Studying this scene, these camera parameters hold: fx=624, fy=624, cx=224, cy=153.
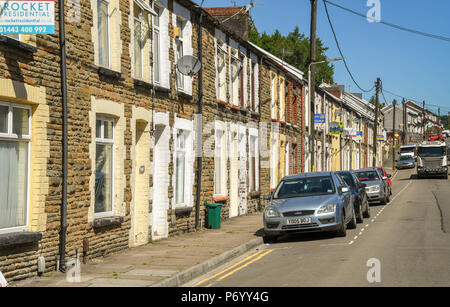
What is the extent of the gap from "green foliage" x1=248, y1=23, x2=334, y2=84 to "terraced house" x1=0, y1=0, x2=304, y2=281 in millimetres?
38801

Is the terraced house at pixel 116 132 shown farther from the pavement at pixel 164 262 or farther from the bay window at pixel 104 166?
the pavement at pixel 164 262

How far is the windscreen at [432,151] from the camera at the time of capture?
51.6m

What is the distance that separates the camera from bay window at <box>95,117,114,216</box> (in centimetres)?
1307

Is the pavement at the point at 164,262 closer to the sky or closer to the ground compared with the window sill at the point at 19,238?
closer to the ground

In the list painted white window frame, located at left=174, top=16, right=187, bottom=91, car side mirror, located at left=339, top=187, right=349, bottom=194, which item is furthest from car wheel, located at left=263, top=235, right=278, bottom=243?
painted white window frame, located at left=174, top=16, right=187, bottom=91

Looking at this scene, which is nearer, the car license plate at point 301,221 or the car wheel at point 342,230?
the car license plate at point 301,221

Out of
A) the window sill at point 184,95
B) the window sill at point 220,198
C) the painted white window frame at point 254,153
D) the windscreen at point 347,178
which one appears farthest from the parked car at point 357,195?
the window sill at point 184,95

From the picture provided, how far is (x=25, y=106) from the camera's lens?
34.3ft

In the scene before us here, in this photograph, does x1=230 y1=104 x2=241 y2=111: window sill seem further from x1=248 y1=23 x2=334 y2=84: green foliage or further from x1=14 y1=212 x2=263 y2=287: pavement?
x1=248 y1=23 x2=334 y2=84: green foliage

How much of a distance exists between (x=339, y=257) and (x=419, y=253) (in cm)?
167

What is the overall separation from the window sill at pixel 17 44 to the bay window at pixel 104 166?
305 cm

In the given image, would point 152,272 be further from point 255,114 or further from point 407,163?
point 407,163

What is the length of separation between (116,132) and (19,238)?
4271 mm
